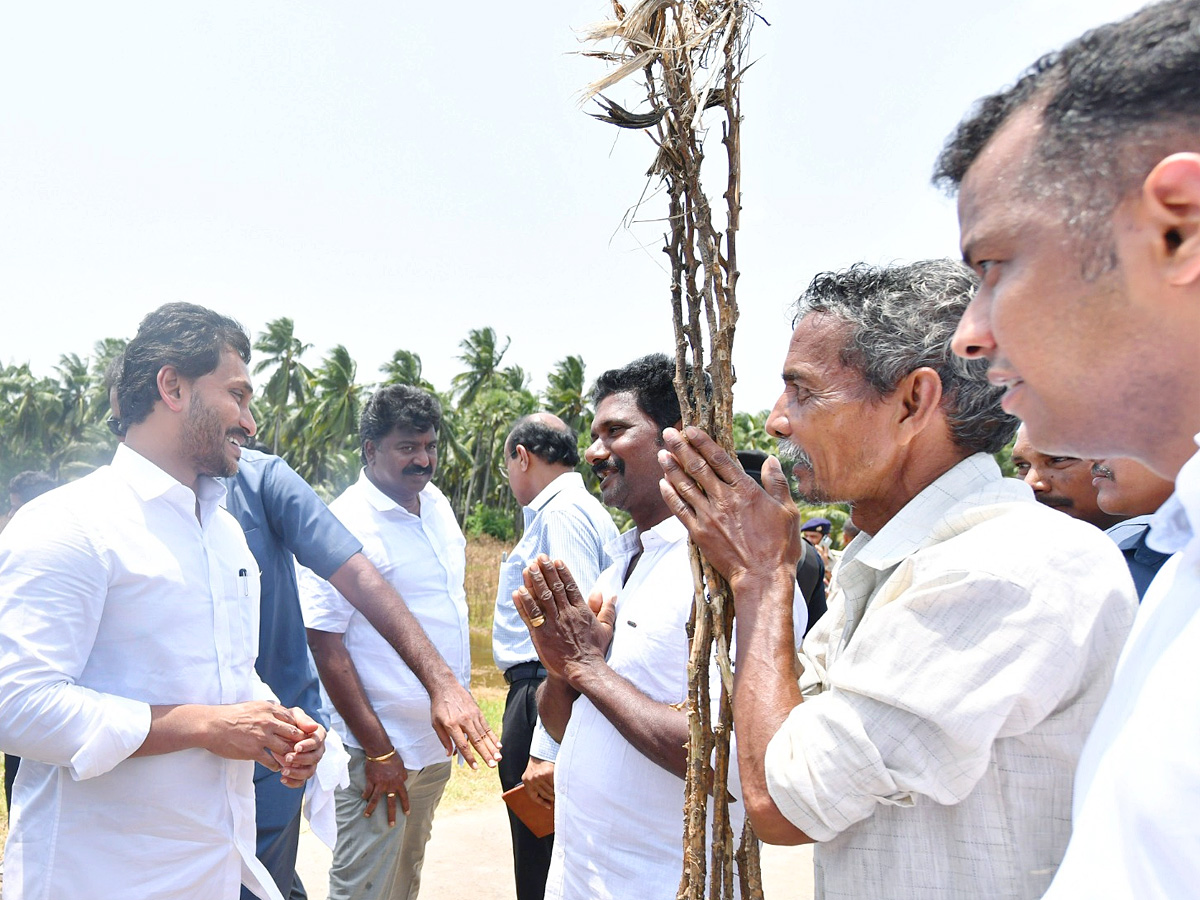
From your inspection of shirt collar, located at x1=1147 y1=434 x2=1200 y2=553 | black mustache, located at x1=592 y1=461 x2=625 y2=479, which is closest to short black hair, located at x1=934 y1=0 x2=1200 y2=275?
shirt collar, located at x1=1147 y1=434 x2=1200 y2=553

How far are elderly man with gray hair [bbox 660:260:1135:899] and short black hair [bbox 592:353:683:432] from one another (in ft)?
4.53

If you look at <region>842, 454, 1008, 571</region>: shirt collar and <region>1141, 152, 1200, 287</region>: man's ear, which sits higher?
<region>1141, 152, 1200, 287</region>: man's ear

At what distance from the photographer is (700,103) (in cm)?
180

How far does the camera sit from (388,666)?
407 centimetres

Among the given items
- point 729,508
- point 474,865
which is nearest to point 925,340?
point 729,508

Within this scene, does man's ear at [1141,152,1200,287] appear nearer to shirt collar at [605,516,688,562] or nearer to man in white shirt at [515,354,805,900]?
man in white shirt at [515,354,805,900]

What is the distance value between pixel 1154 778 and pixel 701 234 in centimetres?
138

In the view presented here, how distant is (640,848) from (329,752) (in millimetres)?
1150

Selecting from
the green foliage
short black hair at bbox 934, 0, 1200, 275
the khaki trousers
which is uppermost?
short black hair at bbox 934, 0, 1200, 275

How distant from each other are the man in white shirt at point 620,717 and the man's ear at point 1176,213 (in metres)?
1.56

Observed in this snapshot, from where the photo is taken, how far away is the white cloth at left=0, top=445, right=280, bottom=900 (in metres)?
2.28

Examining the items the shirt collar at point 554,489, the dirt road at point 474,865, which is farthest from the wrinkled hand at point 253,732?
the dirt road at point 474,865

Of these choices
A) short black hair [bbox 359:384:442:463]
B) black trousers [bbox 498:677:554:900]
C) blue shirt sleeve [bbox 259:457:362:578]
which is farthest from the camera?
short black hair [bbox 359:384:442:463]

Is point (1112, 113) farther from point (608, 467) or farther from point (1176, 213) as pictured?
point (608, 467)
